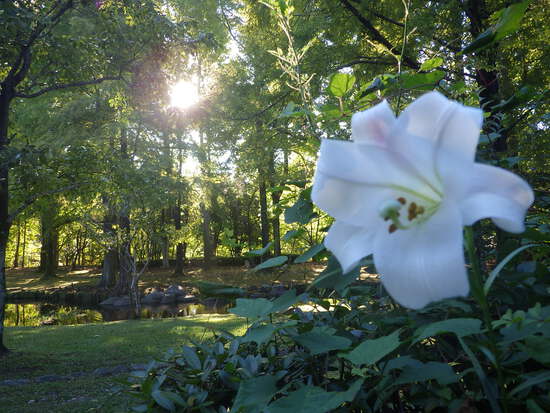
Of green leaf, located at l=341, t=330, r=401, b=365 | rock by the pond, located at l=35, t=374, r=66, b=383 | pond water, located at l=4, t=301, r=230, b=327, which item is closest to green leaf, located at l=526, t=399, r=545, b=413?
green leaf, located at l=341, t=330, r=401, b=365

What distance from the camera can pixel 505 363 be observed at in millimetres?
540

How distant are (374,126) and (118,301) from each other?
16585mm

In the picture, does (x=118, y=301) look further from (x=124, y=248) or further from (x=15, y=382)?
(x=15, y=382)

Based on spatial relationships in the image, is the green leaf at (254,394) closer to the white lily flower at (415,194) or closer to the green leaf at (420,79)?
the white lily flower at (415,194)

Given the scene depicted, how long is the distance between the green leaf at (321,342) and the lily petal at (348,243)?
0.61ft

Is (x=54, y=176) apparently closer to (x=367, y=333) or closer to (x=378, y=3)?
(x=378, y=3)

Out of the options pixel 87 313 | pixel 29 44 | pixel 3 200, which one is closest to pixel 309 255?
pixel 29 44

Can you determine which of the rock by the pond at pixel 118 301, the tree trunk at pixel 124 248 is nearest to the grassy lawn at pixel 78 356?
the tree trunk at pixel 124 248

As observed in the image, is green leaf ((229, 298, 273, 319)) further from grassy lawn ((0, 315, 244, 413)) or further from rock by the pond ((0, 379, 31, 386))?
rock by the pond ((0, 379, 31, 386))

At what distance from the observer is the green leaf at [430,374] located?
53cm

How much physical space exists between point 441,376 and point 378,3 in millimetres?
6551

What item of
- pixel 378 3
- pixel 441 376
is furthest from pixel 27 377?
pixel 378 3

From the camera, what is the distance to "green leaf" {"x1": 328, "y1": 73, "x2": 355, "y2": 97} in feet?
3.14

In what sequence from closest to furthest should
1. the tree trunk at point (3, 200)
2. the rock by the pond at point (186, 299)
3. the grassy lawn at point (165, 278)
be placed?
1. the tree trunk at point (3, 200)
2. the rock by the pond at point (186, 299)
3. the grassy lawn at point (165, 278)
